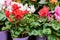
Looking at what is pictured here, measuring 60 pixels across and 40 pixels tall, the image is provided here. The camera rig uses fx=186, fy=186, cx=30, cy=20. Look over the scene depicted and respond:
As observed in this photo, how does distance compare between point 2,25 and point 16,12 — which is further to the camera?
point 2,25

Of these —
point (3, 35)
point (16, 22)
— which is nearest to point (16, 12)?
point (16, 22)

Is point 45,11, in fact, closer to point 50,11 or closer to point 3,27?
point 50,11

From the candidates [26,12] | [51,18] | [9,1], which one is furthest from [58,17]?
[9,1]

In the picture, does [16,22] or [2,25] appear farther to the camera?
[2,25]

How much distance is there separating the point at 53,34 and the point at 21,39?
176 mm

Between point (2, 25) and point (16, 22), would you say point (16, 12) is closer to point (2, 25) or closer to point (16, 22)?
point (16, 22)

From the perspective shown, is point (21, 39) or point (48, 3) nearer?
point (21, 39)

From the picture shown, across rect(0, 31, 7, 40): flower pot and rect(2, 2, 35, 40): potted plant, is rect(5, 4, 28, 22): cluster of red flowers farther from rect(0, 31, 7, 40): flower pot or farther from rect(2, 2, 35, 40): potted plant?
rect(0, 31, 7, 40): flower pot

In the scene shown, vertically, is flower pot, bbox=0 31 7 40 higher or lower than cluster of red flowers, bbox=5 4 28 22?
lower

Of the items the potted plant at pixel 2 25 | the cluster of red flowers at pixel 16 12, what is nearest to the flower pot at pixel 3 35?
the potted plant at pixel 2 25

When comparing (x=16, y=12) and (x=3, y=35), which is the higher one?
(x=16, y=12)

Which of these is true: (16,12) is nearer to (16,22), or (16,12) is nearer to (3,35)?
(16,22)

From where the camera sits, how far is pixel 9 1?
1057 millimetres

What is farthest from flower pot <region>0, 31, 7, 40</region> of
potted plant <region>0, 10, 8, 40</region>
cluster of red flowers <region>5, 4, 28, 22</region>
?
cluster of red flowers <region>5, 4, 28, 22</region>
